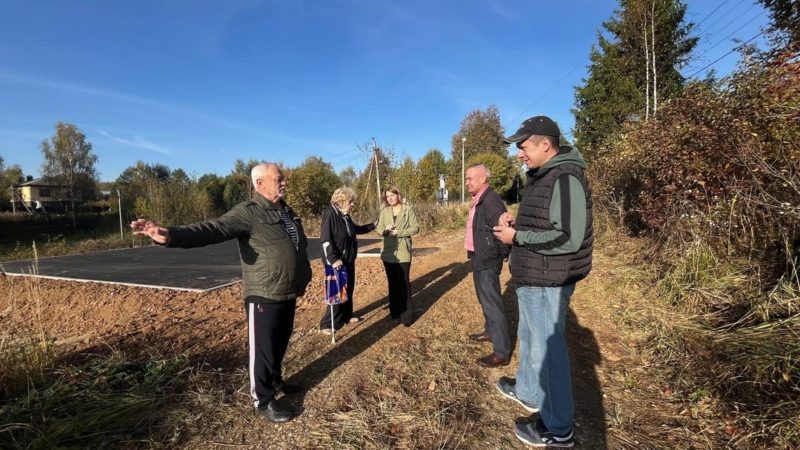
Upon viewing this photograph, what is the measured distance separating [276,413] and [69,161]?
173 feet

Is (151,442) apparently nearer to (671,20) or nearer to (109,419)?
(109,419)

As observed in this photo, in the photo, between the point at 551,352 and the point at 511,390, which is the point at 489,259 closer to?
the point at 511,390

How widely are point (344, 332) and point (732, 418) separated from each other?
3.48 metres

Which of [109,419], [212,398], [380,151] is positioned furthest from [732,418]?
[380,151]

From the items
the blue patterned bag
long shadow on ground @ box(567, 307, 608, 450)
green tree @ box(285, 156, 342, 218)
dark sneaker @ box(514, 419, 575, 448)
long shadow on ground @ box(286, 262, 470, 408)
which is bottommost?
long shadow on ground @ box(567, 307, 608, 450)

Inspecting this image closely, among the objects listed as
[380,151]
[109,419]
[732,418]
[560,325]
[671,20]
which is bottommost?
[732,418]

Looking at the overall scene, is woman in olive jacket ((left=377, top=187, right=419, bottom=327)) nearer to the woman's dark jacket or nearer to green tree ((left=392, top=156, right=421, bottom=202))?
the woman's dark jacket

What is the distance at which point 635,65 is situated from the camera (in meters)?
15.5

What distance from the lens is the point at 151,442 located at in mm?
2379

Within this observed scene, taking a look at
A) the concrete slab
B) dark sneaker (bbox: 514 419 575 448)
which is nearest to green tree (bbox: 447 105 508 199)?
the concrete slab

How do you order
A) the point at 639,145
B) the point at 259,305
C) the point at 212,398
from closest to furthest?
the point at 259,305 → the point at 212,398 → the point at 639,145

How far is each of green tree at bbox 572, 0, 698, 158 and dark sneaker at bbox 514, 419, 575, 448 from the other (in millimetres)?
12759

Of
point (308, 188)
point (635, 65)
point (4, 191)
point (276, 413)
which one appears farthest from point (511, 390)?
point (4, 191)

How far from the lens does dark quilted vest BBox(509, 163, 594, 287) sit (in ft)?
7.18
